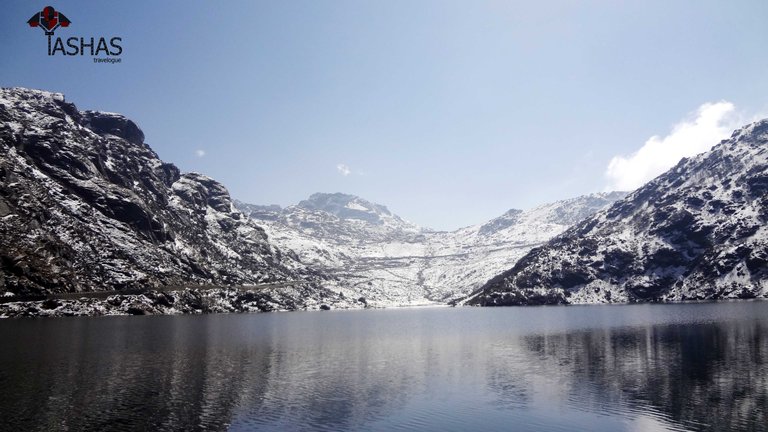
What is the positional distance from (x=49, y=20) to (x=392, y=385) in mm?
149782

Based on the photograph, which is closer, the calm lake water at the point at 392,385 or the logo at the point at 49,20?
the calm lake water at the point at 392,385

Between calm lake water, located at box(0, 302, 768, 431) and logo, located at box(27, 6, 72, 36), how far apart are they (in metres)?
89.3

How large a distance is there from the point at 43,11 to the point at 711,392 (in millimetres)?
183493

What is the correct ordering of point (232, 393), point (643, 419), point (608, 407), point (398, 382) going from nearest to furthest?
1. point (643, 419)
2. point (608, 407)
3. point (232, 393)
4. point (398, 382)

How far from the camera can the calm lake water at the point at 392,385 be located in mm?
51094

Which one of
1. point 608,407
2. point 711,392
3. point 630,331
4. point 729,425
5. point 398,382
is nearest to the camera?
point 729,425

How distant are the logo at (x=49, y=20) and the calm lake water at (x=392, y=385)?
293 feet

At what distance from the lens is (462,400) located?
199 feet

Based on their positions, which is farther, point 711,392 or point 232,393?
point 232,393

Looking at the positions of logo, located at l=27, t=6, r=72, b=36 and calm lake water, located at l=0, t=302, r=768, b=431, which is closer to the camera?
calm lake water, located at l=0, t=302, r=768, b=431

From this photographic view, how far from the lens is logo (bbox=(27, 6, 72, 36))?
142 m

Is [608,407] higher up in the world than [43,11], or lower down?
lower down

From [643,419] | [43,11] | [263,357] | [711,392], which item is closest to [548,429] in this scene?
[643,419]

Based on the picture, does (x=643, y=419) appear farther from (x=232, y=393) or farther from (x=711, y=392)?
(x=232, y=393)
